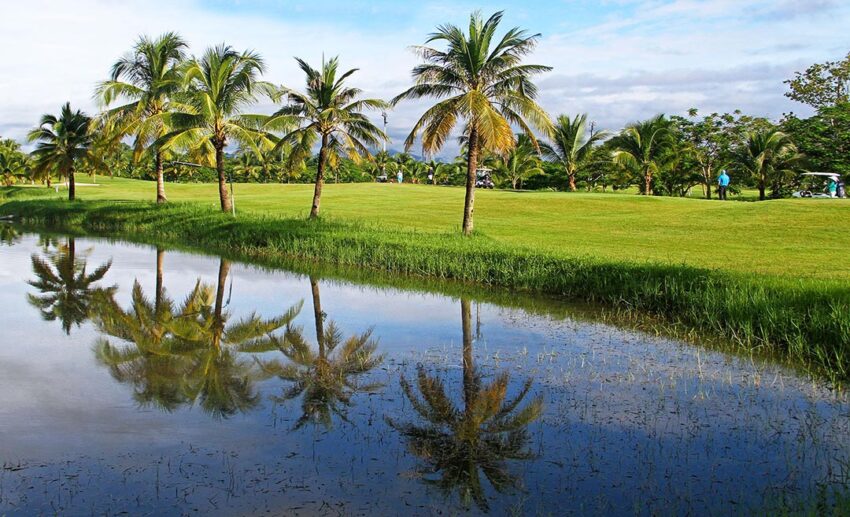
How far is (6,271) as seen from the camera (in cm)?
2191

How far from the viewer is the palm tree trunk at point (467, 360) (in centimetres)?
935

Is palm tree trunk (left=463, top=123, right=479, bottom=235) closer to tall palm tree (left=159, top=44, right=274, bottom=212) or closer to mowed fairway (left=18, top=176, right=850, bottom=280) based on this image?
mowed fairway (left=18, top=176, right=850, bottom=280)

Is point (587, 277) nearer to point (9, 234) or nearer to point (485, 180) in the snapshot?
point (9, 234)

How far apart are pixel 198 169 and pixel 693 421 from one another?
8192 cm

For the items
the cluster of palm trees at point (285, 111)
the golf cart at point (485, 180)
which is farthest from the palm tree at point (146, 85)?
the golf cart at point (485, 180)

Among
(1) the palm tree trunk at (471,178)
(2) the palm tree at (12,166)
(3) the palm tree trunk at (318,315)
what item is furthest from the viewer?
(2) the palm tree at (12,166)

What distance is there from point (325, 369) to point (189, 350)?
8.75ft

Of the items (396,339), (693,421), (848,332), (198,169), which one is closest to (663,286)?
(848,332)

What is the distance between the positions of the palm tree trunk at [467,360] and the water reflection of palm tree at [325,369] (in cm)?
126

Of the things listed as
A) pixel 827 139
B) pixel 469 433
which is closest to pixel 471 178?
pixel 469 433

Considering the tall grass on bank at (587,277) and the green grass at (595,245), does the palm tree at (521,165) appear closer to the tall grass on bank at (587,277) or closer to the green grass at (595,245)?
the green grass at (595,245)

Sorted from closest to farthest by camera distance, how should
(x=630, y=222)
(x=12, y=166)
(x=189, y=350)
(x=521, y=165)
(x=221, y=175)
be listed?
1. (x=189, y=350)
2. (x=630, y=222)
3. (x=221, y=175)
4. (x=521, y=165)
5. (x=12, y=166)

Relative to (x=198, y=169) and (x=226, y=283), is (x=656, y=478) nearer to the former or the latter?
(x=226, y=283)

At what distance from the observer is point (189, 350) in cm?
1193
